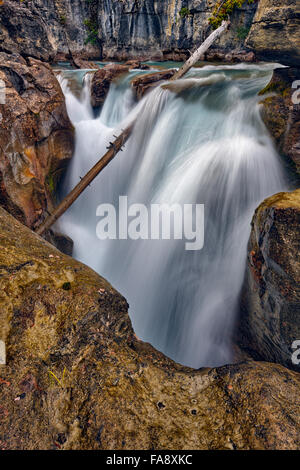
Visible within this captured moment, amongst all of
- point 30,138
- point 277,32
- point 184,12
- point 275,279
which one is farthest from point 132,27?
point 275,279

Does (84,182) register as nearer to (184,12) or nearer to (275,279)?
(275,279)

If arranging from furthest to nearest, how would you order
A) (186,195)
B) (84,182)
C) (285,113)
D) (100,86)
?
(100,86)
(84,182)
(186,195)
(285,113)

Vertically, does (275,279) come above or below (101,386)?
above

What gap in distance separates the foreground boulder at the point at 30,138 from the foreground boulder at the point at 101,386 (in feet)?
10.6

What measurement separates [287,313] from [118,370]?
102 inches

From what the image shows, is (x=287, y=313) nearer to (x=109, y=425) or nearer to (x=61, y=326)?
(x=109, y=425)

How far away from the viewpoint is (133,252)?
6793mm

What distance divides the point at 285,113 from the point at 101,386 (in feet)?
23.2

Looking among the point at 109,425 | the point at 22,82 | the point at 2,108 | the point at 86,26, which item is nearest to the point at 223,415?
the point at 109,425

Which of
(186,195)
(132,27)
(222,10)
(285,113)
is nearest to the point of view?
(285,113)

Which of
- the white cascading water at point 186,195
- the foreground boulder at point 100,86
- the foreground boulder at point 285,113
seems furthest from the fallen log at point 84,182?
the foreground boulder at point 285,113

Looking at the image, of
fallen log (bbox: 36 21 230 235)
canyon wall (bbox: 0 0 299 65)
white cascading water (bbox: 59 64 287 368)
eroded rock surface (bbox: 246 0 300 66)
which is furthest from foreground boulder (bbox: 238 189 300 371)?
canyon wall (bbox: 0 0 299 65)

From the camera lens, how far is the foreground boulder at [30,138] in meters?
5.82

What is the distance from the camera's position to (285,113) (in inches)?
241
